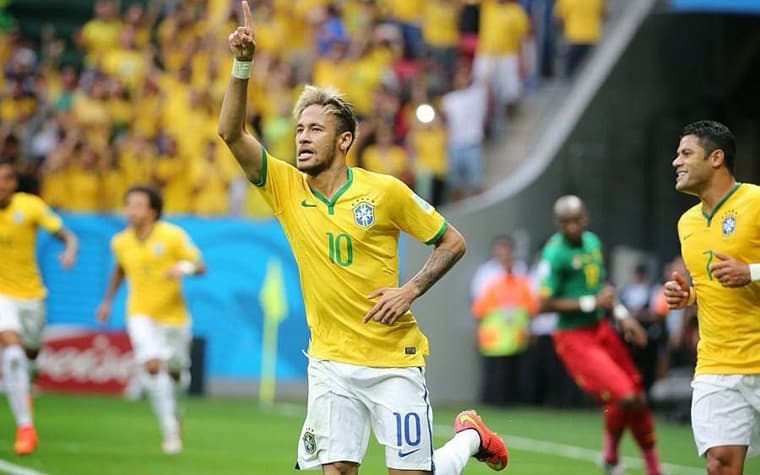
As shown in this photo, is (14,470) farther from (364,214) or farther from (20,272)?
(364,214)

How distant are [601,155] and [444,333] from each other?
4480mm

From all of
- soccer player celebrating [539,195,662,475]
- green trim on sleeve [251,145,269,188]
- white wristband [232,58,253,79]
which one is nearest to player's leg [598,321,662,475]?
soccer player celebrating [539,195,662,475]

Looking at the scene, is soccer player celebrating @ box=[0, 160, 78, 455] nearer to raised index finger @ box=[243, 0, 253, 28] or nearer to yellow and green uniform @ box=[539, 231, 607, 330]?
yellow and green uniform @ box=[539, 231, 607, 330]

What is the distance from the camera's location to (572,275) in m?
14.8

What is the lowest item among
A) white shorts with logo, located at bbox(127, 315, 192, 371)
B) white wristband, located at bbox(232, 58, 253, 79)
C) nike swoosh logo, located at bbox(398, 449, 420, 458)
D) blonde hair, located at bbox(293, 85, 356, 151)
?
nike swoosh logo, located at bbox(398, 449, 420, 458)

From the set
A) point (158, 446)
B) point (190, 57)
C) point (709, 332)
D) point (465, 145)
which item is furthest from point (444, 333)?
point (709, 332)

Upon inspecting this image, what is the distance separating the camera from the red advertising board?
24.3 m

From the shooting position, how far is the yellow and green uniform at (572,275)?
1477cm

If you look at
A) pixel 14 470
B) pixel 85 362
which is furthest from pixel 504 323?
pixel 14 470

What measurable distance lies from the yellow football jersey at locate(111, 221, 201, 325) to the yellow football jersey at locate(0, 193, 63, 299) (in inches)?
40.2

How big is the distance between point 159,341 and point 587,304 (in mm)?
4511

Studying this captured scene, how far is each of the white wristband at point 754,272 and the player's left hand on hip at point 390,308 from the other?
2045 mm

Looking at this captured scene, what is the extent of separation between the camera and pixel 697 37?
27875 millimetres

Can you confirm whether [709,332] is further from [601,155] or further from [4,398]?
[601,155]
